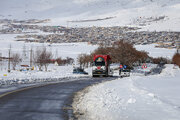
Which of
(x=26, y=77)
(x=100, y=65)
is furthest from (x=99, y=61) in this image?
(x=26, y=77)

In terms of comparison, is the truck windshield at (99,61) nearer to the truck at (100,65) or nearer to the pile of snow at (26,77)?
the truck at (100,65)

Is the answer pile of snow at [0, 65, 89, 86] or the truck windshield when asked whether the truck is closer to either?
the truck windshield

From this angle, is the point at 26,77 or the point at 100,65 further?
the point at 100,65

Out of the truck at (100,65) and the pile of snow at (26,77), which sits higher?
the truck at (100,65)

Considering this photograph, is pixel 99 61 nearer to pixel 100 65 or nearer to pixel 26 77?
pixel 100 65

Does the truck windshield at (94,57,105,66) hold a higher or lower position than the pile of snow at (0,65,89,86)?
higher

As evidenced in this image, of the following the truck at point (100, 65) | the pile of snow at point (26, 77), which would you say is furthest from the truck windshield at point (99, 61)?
the pile of snow at point (26, 77)

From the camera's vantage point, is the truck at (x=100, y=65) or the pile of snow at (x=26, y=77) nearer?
the pile of snow at (x=26, y=77)

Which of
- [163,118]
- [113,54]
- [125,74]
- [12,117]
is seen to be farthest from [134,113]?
[113,54]

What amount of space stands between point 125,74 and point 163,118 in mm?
50521

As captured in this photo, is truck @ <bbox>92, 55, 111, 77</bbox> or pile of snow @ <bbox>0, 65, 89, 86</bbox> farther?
truck @ <bbox>92, 55, 111, 77</bbox>

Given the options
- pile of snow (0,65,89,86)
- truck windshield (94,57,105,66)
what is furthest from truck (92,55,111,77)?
pile of snow (0,65,89,86)

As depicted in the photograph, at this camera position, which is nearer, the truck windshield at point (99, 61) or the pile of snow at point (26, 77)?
the pile of snow at point (26, 77)

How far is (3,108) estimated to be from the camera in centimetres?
1262
